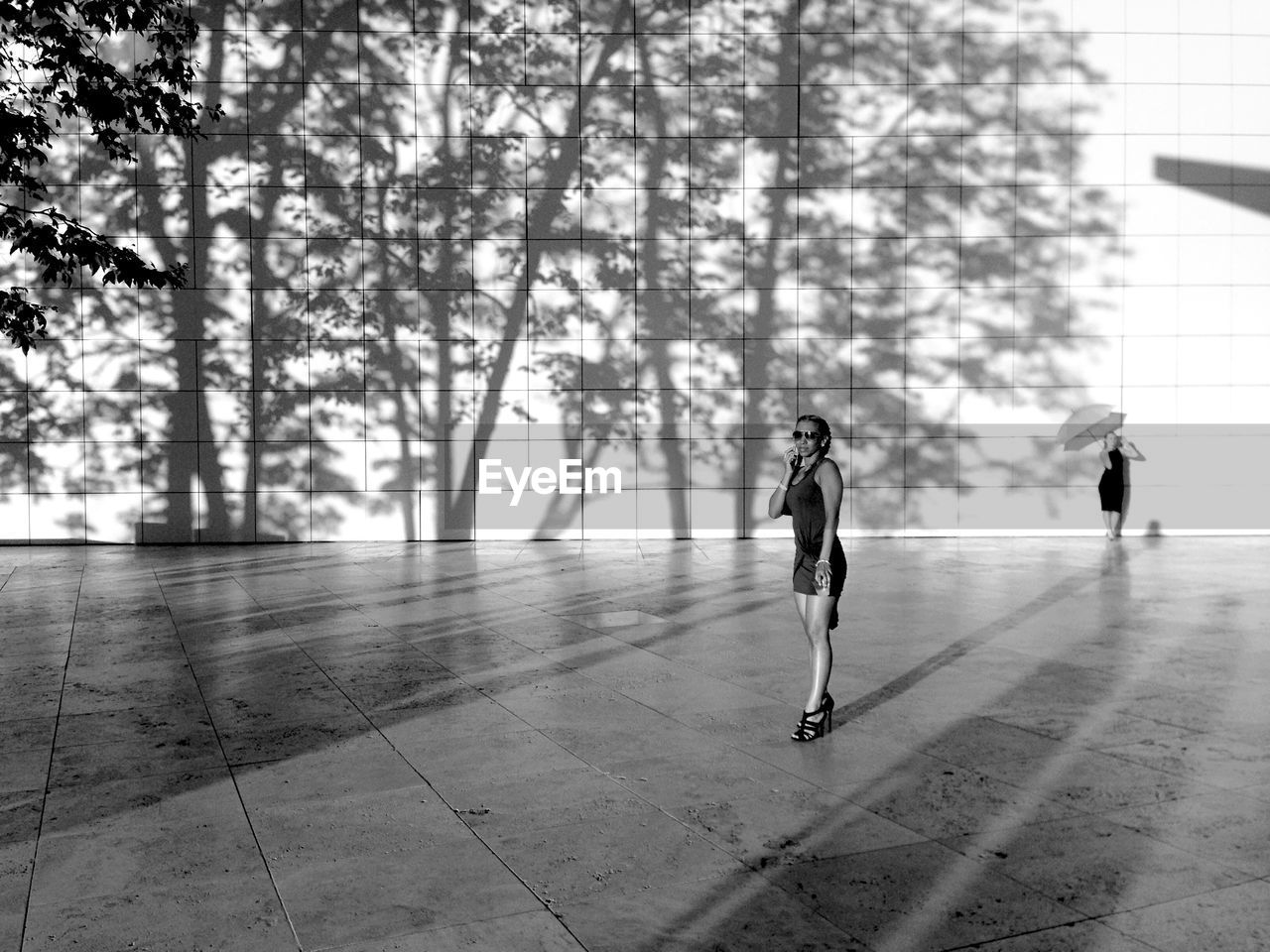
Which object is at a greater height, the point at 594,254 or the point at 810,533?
the point at 594,254

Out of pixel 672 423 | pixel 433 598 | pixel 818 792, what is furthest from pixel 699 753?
pixel 672 423

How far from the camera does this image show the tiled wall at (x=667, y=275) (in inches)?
746

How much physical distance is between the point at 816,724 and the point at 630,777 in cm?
133

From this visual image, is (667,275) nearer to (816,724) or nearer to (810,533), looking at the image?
(810,533)

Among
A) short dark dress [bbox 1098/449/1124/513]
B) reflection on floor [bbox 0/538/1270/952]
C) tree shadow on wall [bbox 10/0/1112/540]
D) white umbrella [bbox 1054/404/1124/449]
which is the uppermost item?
tree shadow on wall [bbox 10/0/1112/540]

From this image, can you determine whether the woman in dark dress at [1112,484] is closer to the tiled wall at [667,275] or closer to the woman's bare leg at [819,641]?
A: the tiled wall at [667,275]

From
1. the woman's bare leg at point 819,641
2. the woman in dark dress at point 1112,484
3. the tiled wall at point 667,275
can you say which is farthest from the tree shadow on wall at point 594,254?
the woman's bare leg at point 819,641

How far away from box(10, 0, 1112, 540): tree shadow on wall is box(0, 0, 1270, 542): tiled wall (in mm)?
51

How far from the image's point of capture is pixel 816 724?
723cm

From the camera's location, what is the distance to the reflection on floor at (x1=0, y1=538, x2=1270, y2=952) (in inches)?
184

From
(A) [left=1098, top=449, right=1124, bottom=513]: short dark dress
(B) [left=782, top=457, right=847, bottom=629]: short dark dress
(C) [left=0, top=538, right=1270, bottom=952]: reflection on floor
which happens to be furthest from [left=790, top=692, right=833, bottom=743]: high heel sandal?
(A) [left=1098, top=449, right=1124, bottom=513]: short dark dress

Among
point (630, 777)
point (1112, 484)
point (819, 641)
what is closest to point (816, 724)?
point (819, 641)

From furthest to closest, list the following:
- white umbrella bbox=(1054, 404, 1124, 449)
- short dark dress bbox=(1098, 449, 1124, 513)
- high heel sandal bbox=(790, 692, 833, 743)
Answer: white umbrella bbox=(1054, 404, 1124, 449)
short dark dress bbox=(1098, 449, 1124, 513)
high heel sandal bbox=(790, 692, 833, 743)

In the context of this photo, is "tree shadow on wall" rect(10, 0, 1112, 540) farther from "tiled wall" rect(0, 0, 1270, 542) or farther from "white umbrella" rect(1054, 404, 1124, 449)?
"white umbrella" rect(1054, 404, 1124, 449)
